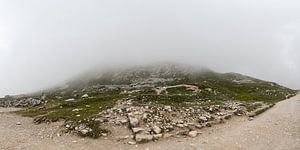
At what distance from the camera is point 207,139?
32812 mm

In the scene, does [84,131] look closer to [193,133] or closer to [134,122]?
[134,122]

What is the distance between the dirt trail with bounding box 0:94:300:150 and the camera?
100 ft

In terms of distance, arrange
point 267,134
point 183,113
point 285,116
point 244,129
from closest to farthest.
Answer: point 267,134 → point 244,129 → point 183,113 → point 285,116

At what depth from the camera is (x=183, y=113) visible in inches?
1657

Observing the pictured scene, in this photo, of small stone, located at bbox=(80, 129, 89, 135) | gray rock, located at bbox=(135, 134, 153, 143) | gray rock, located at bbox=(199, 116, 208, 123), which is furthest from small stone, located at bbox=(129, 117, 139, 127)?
gray rock, located at bbox=(199, 116, 208, 123)

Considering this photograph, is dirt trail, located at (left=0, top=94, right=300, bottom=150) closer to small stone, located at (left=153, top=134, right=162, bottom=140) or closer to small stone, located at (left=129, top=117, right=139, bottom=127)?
small stone, located at (left=153, top=134, right=162, bottom=140)

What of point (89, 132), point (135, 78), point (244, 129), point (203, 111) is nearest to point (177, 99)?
→ point (203, 111)

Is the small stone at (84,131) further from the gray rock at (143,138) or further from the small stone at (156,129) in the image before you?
the small stone at (156,129)

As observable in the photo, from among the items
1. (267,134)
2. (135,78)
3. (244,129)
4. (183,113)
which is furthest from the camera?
(135,78)

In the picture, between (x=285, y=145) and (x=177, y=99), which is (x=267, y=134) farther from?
(x=177, y=99)

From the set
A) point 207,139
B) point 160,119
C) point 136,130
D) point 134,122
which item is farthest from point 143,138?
point 160,119

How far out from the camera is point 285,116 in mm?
46375

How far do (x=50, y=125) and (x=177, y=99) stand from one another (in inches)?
933

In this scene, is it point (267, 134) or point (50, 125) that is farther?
point (50, 125)
